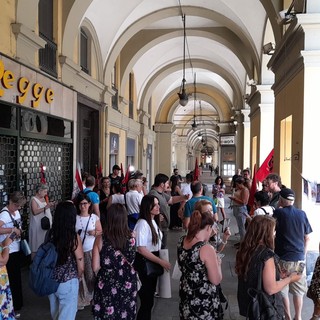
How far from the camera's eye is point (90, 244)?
14.7ft

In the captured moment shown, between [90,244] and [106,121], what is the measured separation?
748 centimetres

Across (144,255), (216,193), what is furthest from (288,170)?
(144,255)

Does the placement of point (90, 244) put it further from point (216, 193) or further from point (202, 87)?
point (202, 87)

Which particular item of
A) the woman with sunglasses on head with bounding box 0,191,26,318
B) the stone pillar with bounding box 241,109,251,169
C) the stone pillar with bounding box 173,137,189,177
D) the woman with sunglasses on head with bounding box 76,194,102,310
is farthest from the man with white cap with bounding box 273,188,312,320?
the stone pillar with bounding box 173,137,189,177

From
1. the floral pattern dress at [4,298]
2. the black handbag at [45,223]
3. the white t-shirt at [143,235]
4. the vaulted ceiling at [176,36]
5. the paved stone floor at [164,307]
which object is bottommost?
the paved stone floor at [164,307]

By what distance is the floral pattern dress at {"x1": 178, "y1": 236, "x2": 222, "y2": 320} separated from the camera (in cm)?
289

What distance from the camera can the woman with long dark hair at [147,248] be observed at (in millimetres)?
3600

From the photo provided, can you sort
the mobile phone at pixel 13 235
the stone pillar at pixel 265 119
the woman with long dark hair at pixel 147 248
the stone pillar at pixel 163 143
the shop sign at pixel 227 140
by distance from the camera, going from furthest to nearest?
1. the stone pillar at pixel 163 143
2. the shop sign at pixel 227 140
3. the stone pillar at pixel 265 119
4. the mobile phone at pixel 13 235
5. the woman with long dark hair at pixel 147 248

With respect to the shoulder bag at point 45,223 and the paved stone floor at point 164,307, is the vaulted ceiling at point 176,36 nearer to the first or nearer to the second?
the shoulder bag at point 45,223

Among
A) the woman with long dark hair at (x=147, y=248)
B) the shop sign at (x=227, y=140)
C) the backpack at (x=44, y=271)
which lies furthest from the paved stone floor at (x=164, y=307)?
the shop sign at (x=227, y=140)

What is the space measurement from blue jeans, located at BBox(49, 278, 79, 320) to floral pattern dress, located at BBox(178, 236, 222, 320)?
3.19 ft

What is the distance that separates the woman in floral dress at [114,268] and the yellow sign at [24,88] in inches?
136

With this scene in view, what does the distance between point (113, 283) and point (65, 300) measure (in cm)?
51

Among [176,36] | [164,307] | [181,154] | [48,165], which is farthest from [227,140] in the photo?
[181,154]
